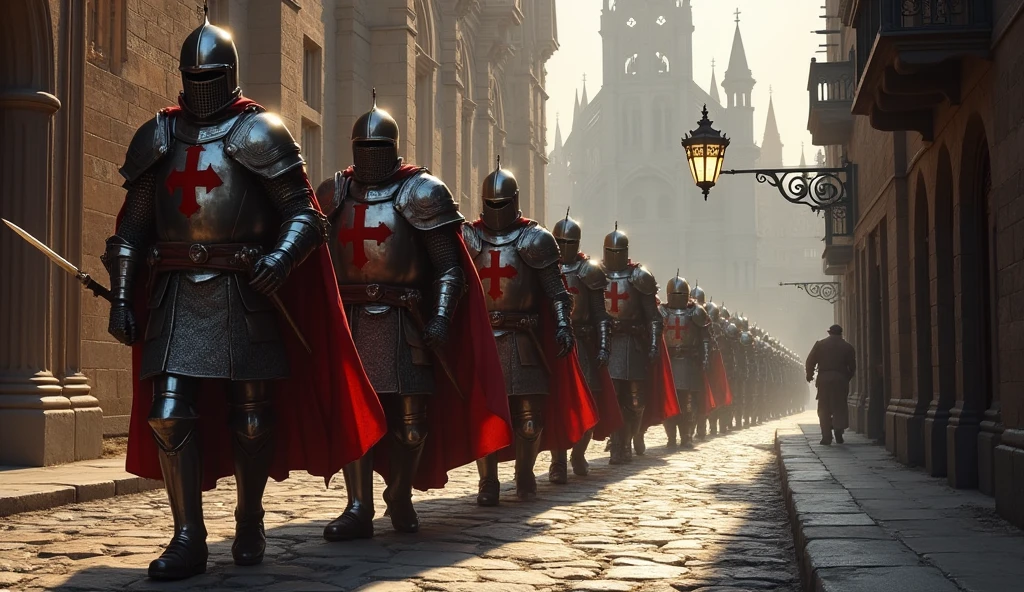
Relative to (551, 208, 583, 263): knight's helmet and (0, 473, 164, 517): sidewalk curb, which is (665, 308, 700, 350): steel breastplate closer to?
(551, 208, 583, 263): knight's helmet

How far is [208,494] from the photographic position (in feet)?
32.2

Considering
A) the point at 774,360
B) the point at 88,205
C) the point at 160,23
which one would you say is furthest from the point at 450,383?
the point at 774,360

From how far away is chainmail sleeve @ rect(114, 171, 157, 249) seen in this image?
6.02 m

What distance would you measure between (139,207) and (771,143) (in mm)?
133188

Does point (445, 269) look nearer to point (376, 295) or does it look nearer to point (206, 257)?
point (376, 295)

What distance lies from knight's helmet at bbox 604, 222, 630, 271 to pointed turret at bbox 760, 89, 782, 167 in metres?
122

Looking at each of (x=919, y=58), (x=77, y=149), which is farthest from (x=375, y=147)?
(x=77, y=149)

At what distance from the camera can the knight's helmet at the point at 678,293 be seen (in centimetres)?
2061

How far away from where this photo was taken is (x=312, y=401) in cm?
641

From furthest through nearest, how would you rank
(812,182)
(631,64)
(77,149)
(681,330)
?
(631,64) → (681,330) → (812,182) → (77,149)

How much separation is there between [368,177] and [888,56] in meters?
4.24

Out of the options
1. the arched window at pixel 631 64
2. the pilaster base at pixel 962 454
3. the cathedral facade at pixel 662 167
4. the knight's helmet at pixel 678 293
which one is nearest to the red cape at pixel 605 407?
the pilaster base at pixel 962 454

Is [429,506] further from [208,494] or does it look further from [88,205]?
[88,205]

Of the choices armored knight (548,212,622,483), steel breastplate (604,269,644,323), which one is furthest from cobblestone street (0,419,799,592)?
steel breastplate (604,269,644,323)
